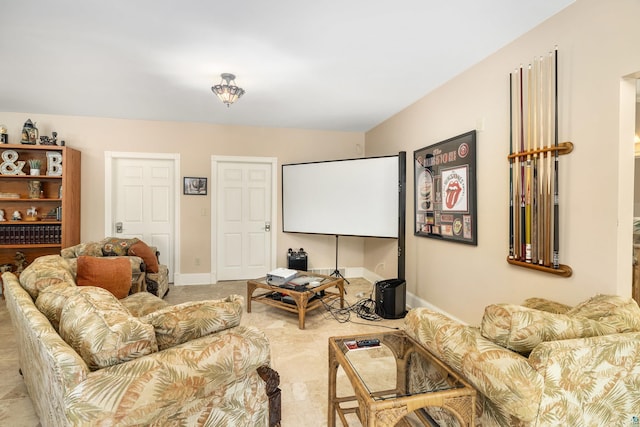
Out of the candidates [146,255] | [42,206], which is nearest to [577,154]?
[146,255]

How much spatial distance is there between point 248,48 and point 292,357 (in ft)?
8.20

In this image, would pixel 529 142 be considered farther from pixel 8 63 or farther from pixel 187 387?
pixel 8 63

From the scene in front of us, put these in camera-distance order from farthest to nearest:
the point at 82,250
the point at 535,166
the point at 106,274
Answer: the point at 82,250 → the point at 106,274 → the point at 535,166

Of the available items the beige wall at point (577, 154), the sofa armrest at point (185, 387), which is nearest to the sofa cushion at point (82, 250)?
the sofa armrest at point (185, 387)

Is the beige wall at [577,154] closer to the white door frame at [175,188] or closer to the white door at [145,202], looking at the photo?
the white door frame at [175,188]

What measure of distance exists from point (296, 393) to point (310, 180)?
3.18 m

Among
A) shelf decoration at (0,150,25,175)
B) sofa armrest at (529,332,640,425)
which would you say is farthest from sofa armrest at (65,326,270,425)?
shelf decoration at (0,150,25,175)

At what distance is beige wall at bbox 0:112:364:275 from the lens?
14.8 ft

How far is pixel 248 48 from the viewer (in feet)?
8.36

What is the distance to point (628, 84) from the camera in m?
1.77

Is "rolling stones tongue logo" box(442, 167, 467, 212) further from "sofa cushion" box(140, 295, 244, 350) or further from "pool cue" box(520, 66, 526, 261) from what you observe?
"sofa cushion" box(140, 295, 244, 350)

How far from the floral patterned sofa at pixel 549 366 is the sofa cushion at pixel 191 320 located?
3.22 feet

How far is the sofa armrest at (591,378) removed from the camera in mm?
1087

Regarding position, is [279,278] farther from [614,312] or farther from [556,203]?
[614,312]
